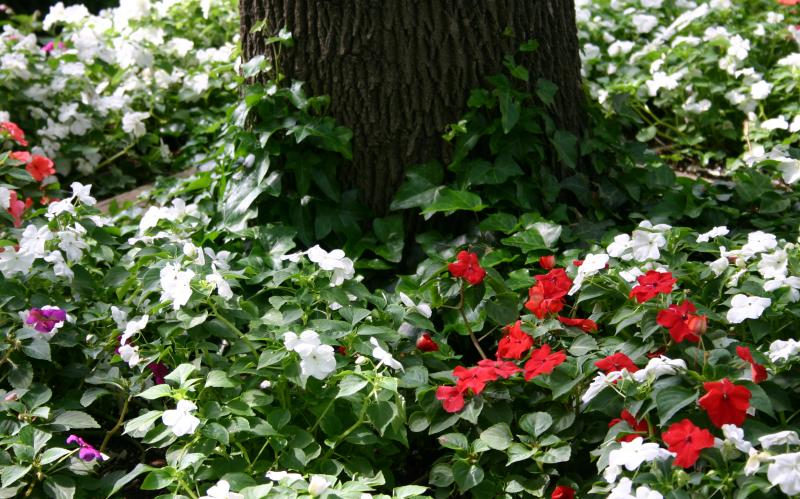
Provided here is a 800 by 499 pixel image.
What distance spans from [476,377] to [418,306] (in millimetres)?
398

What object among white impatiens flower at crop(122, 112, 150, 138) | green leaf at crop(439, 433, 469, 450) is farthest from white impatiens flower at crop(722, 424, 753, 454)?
white impatiens flower at crop(122, 112, 150, 138)

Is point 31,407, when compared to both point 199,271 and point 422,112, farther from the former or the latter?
point 422,112

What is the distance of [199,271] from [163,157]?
7.53 feet

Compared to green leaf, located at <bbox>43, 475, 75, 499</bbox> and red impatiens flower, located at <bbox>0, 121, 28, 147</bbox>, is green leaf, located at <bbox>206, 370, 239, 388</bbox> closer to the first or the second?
green leaf, located at <bbox>43, 475, 75, 499</bbox>

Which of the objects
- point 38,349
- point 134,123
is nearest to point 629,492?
point 38,349

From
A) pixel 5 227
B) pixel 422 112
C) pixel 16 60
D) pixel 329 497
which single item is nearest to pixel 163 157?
pixel 16 60

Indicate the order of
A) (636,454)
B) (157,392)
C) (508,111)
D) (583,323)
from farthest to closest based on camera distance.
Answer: (508,111), (583,323), (157,392), (636,454)

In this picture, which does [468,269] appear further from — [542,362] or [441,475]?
[441,475]

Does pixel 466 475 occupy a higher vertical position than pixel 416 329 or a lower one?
lower

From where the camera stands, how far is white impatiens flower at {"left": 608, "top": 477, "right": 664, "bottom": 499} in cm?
188

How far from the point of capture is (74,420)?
2436mm

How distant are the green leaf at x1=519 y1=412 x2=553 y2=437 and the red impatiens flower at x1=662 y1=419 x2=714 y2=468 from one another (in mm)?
355

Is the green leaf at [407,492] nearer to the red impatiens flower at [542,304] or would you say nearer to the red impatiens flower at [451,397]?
the red impatiens flower at [451,397]

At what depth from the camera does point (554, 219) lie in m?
3.21
